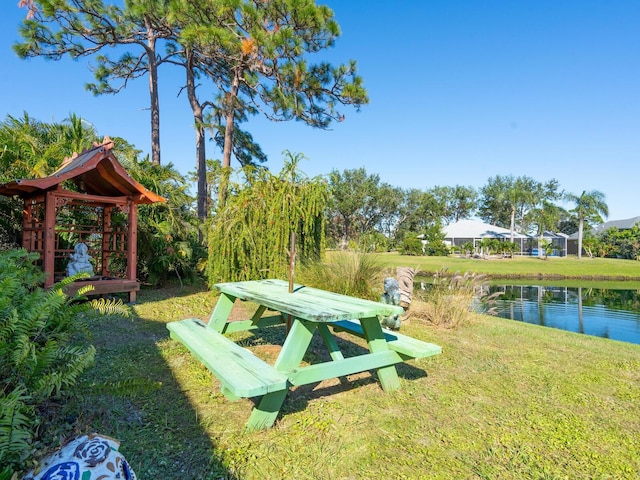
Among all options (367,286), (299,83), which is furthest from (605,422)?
(299,83)

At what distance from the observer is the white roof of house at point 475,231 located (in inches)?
1411

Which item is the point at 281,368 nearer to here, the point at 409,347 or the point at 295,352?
the point at 295,352

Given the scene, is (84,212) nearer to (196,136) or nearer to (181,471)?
(196,136)

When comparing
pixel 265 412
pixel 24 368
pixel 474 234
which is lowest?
pixel 265 412

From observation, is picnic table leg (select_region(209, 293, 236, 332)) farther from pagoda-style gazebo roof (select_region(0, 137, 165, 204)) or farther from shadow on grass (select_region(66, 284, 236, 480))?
pagoda-style gazebo roof (select_region(0, 137, 165, 204))

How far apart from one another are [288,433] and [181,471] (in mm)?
617

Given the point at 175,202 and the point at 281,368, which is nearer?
the point at 281,368

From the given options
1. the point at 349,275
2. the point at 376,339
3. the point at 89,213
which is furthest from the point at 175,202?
the point at 376,339

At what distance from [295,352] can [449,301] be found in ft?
11.8

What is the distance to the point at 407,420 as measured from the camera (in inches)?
89.0

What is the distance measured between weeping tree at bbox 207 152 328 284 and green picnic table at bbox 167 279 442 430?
3.15 meters

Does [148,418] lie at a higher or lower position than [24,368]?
lower

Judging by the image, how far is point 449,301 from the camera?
5.20m

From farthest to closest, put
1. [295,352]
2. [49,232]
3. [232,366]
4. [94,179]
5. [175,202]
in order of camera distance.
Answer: [175,202] < [94,179] < [49,232] < [295,352] < [232,366]
